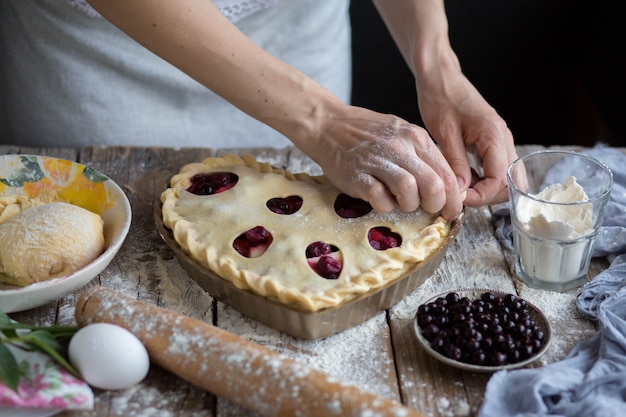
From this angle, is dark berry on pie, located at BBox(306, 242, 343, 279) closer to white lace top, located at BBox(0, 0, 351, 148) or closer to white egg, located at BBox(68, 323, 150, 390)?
white egg, located at BBox(68, 323, 150, 390)

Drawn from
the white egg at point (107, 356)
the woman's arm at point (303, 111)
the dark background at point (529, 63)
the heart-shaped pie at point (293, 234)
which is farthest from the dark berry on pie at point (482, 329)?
the dark background at point (529, 63)

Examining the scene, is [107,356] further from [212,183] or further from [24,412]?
[212,183]

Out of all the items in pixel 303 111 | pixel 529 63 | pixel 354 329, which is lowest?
pixel 529 63

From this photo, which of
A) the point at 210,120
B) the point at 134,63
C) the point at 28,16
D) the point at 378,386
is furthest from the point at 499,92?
the point at 378,386

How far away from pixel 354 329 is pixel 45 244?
0.55m

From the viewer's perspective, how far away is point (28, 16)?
6.33 ft

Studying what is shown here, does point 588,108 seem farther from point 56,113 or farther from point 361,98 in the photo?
point 56,113

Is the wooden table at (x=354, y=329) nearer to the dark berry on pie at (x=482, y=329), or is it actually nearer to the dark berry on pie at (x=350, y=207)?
the dark berry on pie at (x=482, y=329)

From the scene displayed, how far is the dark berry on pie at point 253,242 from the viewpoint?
1.42 metres

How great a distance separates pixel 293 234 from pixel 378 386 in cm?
33

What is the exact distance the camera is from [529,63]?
2975 mm

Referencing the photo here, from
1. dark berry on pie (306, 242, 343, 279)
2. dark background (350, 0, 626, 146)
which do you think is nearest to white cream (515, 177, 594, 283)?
dark berry on pie (306, 242, 343, 279)

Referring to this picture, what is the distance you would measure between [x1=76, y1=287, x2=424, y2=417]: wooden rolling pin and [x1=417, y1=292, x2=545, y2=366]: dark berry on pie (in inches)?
7.8

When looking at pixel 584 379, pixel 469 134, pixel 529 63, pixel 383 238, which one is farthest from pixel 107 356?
pixel 529 63
